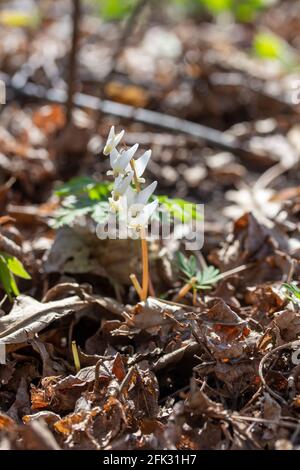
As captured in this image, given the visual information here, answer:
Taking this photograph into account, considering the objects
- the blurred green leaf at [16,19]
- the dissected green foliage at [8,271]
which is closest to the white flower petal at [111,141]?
the dissected green foliage at [8,271]

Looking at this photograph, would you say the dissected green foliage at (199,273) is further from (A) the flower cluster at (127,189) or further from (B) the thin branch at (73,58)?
(B) the thin branch at (73,58)

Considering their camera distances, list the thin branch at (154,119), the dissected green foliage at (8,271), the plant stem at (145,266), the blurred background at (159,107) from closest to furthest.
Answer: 1. the plant stem at (145,266)
2. the dissected green foliage at (8,271)
3. the blurred background at (159,107)
4. the thin branch at (154,119)

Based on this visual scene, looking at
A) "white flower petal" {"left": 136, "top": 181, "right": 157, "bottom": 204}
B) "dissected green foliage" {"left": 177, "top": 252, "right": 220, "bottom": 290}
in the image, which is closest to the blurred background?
"dissected green foliage" {"left": 177, "top": 252, "right": 220, "bottom": 290}

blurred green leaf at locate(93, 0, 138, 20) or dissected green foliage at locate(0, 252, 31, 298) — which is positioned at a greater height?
blurred green leaf at locate(93, 0, 138, 20)

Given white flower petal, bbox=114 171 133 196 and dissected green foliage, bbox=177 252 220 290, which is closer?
white flower petal, bbox=114 171 133 196

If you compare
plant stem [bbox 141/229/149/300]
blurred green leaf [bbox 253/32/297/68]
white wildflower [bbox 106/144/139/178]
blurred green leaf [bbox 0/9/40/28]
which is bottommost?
plant stem [bbox 141/229/149/300]

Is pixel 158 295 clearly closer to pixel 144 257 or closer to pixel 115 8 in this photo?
pixel 144 257

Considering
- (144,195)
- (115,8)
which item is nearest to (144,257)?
(144,195)

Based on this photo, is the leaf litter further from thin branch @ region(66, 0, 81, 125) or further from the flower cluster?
the flower cluster

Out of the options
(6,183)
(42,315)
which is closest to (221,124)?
(6,183)
